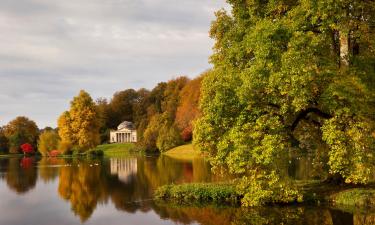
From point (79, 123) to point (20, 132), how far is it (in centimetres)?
3427

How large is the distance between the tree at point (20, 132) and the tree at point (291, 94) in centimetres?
10088

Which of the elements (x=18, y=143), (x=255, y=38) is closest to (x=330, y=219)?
(x=255, y=38)

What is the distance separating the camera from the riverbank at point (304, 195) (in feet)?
70.7

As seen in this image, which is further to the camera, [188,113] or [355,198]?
[188,113]

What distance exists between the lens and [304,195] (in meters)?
23.1

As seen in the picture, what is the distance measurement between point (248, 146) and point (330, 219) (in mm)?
4696

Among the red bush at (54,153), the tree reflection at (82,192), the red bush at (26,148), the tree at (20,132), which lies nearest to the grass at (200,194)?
the tree reflection at (82,192)

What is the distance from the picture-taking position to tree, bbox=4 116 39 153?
114m

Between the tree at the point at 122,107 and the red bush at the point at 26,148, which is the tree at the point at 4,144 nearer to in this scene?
the red bush at the point at 26,148

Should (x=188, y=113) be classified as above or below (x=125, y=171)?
above

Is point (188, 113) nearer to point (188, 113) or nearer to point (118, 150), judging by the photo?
point (188, 113)

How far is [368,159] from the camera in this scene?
19.1 metres

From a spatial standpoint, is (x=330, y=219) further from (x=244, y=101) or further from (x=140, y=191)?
(x=140, y=191)

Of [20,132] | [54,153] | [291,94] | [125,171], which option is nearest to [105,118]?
[20,132]
